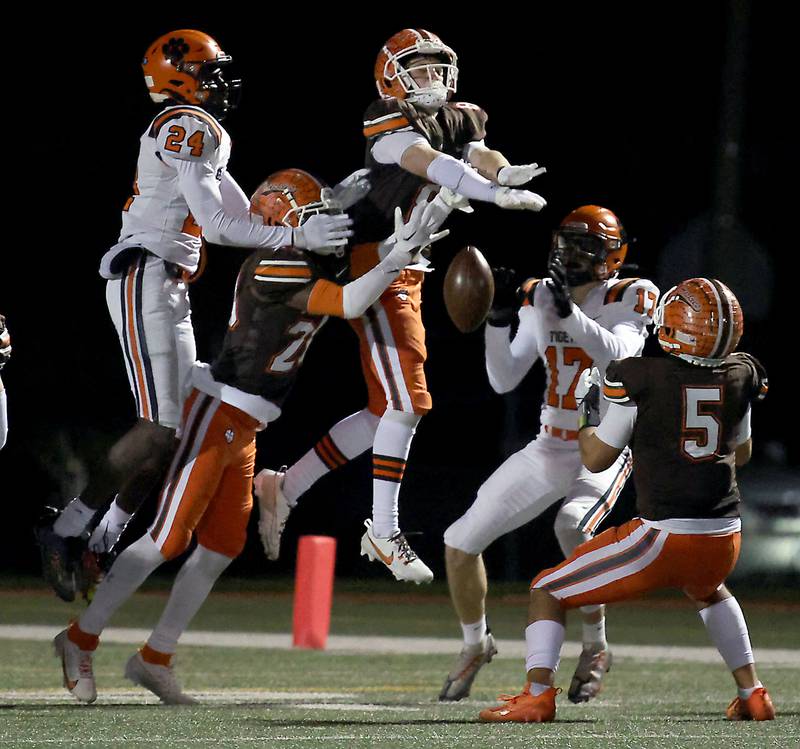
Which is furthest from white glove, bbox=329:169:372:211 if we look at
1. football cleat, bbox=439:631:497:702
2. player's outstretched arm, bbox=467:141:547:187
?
football cleat, bbox=439:631:497:702

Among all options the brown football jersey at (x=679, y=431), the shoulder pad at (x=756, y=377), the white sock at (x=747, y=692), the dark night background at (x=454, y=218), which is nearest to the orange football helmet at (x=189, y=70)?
the brown football jersey at (x=679, y=431)

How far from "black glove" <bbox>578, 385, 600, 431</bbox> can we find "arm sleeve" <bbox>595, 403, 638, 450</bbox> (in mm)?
151

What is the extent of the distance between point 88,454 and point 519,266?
556 cm

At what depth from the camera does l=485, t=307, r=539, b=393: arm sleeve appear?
670 centimetres

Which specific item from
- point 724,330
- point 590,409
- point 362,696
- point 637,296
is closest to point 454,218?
point 637,296

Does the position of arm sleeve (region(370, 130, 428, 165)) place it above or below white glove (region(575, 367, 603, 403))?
above

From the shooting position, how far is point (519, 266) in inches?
741

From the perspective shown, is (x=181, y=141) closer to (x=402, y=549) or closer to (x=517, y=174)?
(x=517, y=174)

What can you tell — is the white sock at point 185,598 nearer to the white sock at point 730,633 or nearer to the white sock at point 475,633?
the white sock at point 475,633

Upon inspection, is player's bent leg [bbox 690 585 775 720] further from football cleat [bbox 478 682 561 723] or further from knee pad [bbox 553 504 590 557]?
knee pad [bbox 553 504 590 557]

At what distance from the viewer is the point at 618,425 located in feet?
18.4

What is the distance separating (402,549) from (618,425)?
3.47 ft

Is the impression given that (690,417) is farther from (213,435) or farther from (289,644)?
(289,644)

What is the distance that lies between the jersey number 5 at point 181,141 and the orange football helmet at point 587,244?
1.53 meters
